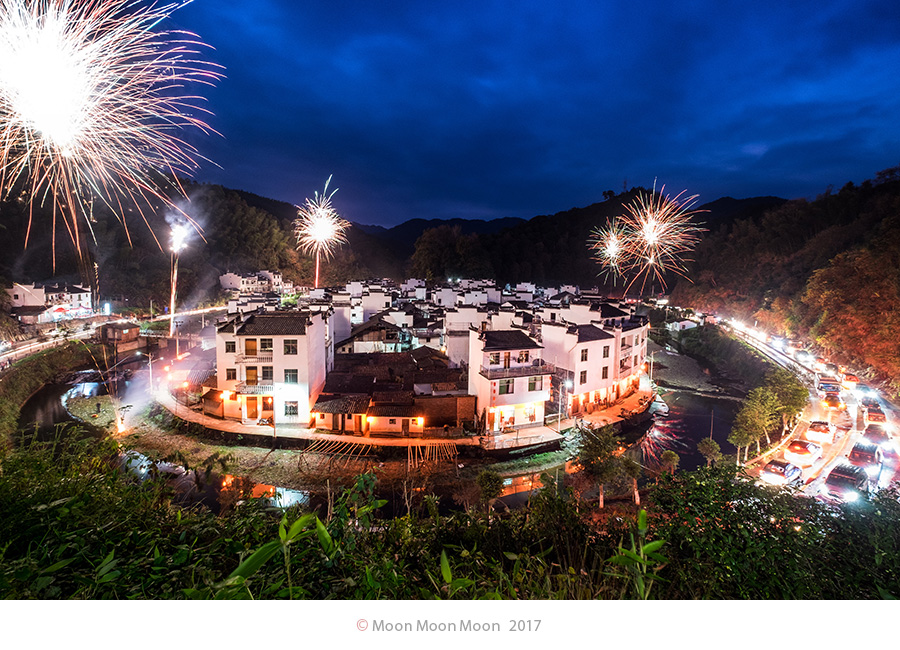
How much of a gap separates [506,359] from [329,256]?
54.8 m

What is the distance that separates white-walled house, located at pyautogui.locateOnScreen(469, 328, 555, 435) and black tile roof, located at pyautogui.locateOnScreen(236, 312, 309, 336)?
7208 mm

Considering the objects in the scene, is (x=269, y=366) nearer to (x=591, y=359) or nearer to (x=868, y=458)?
(x=591, y=359)

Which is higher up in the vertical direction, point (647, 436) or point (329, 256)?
point (329, 256)

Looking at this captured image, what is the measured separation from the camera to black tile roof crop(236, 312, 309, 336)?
1514 centimetres

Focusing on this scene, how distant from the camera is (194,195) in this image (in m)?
61.4

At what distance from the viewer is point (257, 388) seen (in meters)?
15.1

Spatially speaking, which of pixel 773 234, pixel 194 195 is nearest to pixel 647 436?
pixel 773 234

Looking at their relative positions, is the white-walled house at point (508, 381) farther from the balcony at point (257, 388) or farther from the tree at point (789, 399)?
the tree at point (789, 399)

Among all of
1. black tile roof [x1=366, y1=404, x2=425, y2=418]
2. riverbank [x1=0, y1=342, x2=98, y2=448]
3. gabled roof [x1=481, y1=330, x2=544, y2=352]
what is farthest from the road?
riverbank [x1=0, y1=342, x2=98, y2=448]

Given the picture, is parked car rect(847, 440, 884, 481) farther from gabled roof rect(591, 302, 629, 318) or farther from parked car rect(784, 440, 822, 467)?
gabled roof rect(591, 302, 629, 318)

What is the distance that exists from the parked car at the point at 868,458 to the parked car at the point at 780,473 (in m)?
1.58

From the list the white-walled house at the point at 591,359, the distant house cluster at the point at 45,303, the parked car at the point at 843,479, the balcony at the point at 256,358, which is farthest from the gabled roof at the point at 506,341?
the distant house cluster at the point at 45,303
